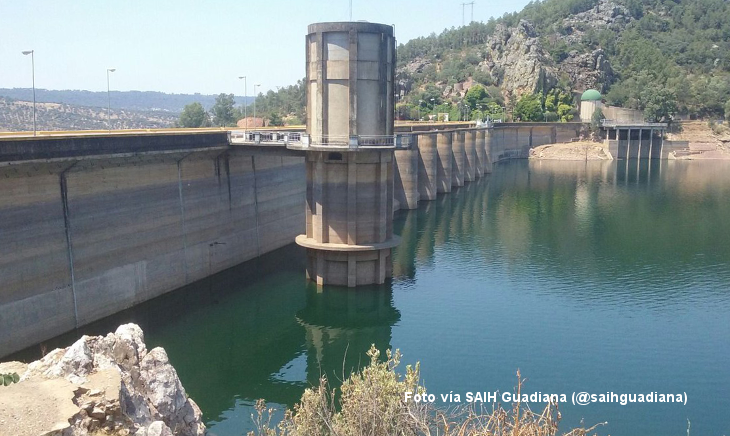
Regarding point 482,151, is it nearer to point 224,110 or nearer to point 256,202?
point 224,110

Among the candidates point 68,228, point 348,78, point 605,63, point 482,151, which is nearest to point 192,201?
point 68,228

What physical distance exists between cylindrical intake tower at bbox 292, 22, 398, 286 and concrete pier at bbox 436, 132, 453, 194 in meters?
43.4

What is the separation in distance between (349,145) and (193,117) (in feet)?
255

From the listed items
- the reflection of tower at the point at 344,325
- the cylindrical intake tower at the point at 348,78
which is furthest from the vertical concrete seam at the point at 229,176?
the reflection of tower at the point at 344,325

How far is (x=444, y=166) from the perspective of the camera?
274 ft

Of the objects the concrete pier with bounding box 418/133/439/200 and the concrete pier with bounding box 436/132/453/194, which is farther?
the concrete pier with bounding box 436/132/453/194

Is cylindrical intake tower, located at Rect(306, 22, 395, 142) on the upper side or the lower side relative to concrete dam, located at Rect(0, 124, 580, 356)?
upper

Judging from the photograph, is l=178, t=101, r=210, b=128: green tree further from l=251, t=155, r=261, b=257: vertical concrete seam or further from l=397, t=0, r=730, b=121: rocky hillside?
l=251, t=155, r=261, b=257: vertical concrete seam

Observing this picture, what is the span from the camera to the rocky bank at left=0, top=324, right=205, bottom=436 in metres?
11.0

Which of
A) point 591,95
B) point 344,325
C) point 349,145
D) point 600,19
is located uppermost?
point 600,19

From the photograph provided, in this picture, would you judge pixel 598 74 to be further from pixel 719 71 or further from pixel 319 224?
pixel 319 224

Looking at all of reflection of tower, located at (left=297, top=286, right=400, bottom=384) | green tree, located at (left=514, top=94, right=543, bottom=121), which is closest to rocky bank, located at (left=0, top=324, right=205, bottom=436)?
reflection of tower, located at (left=297, top=286, right=400, bottom=384)

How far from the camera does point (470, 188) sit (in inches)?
3531

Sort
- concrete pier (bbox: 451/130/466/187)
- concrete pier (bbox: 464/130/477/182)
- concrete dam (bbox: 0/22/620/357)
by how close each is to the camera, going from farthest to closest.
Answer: concrete pier (bbox: 464/130/477/182)
concrete pier (bbox: 451/130/466/187)
concrete dam (bbox: 0/22/620/357)
